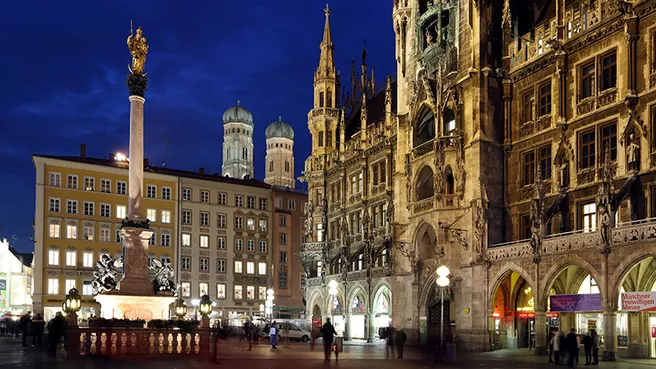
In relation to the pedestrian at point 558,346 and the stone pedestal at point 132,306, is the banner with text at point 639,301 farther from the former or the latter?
the stone pedestal at point 132,306

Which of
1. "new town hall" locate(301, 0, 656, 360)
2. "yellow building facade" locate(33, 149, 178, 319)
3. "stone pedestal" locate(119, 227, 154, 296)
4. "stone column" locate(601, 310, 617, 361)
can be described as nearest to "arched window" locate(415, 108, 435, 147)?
"new town hall" locate(301, 0, 656, 360)

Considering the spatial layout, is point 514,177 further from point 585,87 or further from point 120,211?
point 120,211

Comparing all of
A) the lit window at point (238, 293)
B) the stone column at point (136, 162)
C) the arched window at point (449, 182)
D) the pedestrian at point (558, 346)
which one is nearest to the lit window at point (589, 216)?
the pedestrian at point (558, 346)

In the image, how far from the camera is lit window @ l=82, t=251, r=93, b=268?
279ft

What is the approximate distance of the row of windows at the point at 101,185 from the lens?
84312 millimetres

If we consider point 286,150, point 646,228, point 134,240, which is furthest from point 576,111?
point 286,150

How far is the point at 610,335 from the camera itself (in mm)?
34969

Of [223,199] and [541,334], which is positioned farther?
[223,199]

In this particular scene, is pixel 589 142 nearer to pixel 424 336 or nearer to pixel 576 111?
pixel 576 111

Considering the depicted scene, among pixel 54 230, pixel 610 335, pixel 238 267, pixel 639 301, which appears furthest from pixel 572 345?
pixel 238 267

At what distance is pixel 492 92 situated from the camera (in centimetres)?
4706

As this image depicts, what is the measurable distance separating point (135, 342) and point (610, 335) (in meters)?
20.7

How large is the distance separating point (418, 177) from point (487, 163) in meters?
6.46

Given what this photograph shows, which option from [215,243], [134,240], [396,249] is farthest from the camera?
[215,243]
